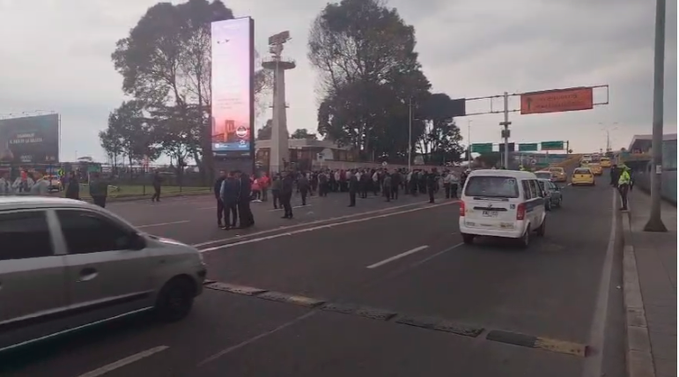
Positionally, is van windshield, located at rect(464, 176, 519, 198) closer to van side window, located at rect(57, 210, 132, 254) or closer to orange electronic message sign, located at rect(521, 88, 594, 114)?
van side window, located at rect(57, 210, 132, 254)

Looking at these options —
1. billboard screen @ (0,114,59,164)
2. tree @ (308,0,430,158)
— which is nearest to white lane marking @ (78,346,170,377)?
tree @ (308,0,430,158)

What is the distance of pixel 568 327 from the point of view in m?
6.74

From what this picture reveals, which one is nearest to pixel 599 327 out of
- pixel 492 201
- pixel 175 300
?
pixel 175 300

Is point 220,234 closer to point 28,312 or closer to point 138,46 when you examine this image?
point 28,312

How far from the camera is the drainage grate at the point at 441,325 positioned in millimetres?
6418

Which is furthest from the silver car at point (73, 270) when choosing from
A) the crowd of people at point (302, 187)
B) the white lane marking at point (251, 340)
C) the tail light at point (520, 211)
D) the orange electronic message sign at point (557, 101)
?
the orange electronic message sign at point (557, 101)

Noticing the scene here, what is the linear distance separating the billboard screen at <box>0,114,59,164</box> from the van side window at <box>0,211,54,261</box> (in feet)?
190

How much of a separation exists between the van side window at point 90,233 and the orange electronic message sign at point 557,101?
43.4 m

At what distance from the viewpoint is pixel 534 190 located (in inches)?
568

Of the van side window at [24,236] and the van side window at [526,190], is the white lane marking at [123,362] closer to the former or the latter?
the van side window at [24,236]

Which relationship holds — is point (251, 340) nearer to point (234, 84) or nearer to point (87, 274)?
point (87, 274)

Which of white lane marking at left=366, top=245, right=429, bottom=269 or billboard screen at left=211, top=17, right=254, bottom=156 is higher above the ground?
billboard screen at left=211, top=17, right=254, bottom=156

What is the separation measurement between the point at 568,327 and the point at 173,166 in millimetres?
48245

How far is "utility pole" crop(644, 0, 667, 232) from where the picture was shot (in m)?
14.9
